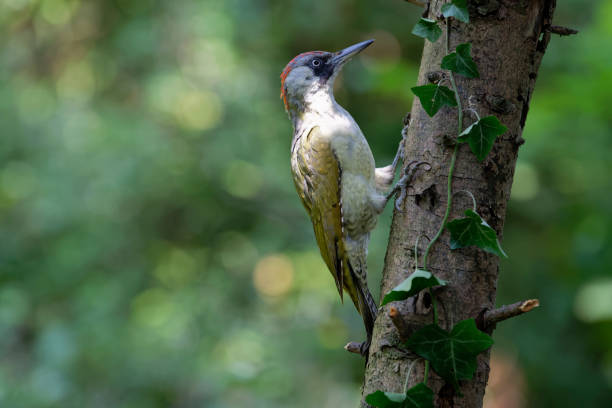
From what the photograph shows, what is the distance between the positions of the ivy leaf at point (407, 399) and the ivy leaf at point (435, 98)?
89 cm

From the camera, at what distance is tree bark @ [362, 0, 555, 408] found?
1.99 metres

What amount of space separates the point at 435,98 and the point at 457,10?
0.96 feet

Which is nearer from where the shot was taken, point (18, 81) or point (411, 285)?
point (411, 285)

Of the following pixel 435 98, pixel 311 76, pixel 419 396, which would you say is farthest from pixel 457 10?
pixel 311 76

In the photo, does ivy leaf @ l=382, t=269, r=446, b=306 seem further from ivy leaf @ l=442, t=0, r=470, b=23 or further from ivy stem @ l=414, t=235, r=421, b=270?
ivy leaf @ l=442, t=0, r=470, b=23

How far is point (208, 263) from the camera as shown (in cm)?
786

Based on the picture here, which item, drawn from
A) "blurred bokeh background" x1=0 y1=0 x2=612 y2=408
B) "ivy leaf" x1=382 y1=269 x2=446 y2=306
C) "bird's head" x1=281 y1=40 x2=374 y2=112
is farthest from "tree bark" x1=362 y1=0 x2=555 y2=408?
"blurred bokeh background" x1=0 y1=0 x2=612 y2=408

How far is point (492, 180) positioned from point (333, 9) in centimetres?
558

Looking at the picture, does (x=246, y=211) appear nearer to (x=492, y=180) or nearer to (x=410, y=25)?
(x=410, y=25)

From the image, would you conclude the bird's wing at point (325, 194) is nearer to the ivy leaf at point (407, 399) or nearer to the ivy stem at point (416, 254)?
the ivy stem at point (416, 254)

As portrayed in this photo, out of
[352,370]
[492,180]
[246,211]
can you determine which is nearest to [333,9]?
[246,211]

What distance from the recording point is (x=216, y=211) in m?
7.52

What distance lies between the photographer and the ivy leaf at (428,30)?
2064 mm

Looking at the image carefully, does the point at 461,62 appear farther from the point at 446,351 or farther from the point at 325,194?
the point at 325,194
